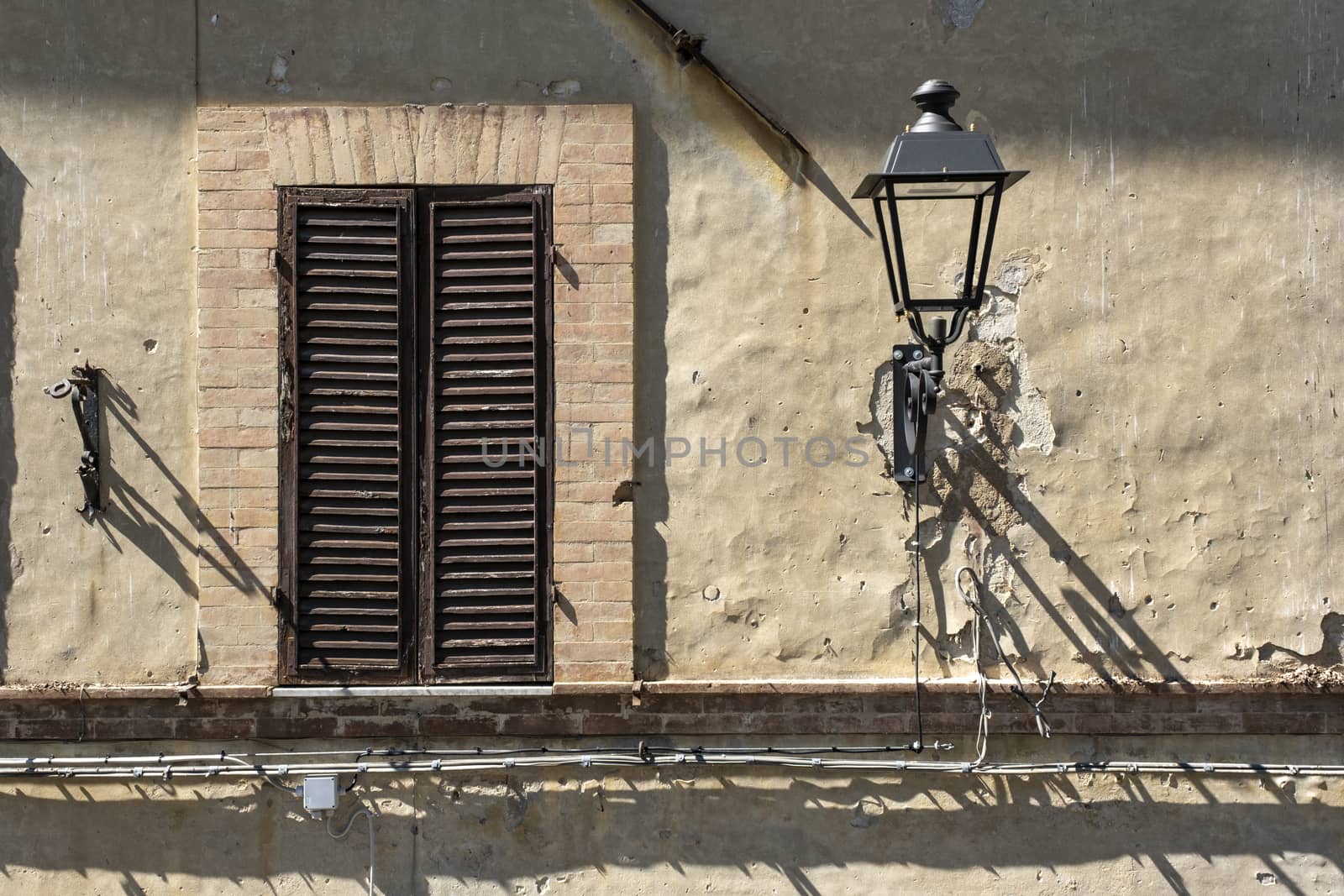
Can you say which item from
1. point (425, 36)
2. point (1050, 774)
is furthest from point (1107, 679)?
point (425, 36)

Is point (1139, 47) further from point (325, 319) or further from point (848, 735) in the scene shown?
point (325, 319)

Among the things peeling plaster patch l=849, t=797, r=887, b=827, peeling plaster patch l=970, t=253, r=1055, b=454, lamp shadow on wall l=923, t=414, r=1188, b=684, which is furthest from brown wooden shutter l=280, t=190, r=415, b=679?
peeling plaster patch l=970, t=253, r=1055, b=454

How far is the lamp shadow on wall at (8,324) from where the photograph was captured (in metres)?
4.24

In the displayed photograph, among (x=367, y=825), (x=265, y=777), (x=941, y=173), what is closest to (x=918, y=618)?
(x=941, y=173)

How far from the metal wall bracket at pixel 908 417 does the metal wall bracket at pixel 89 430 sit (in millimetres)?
3109

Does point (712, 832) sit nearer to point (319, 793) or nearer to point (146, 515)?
point (319, 793)

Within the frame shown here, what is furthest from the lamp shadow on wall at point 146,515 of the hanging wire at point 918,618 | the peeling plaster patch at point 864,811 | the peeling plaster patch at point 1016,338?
the peeling plaster patch at point 1016,338

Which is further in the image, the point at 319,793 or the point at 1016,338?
the point at 1016,338

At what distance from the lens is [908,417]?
13.6ft

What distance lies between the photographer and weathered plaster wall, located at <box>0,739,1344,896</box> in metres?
4.17

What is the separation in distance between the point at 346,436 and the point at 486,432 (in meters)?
0.55

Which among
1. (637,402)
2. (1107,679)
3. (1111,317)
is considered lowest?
(1107,679)

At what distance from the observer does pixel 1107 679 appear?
165 inches

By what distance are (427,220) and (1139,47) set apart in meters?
2.86
